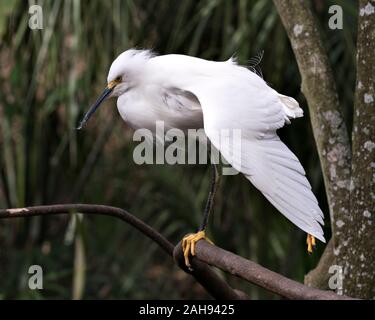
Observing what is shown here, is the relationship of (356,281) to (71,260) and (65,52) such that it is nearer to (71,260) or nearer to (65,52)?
(65,52)

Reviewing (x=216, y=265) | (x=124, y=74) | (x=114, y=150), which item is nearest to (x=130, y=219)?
(x=216, y=265)

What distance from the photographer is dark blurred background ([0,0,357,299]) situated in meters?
1.92

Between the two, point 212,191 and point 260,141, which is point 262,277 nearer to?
point 260,141

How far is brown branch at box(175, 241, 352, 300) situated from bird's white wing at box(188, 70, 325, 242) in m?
0.09

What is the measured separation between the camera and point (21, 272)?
82.7 inches

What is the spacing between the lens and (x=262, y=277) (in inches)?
30.2

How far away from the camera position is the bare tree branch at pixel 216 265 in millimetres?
725

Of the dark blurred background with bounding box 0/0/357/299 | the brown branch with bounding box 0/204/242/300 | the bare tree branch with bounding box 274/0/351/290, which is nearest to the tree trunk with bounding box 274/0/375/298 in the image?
the bare tree branch with bounding box 274/0/351/290

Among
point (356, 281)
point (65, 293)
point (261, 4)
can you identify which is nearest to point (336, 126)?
point (356, 281)

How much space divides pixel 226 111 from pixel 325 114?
0.14m

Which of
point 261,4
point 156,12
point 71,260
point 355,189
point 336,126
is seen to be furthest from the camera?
point 71,260

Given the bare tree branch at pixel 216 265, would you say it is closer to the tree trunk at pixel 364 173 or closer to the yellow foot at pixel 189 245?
the yellow foot at pixel 189 245

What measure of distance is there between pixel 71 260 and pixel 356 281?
145 cm

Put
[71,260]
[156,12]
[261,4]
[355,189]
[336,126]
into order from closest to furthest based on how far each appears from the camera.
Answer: [355,189]
[336,126]
[261,4]
[156,12]
[71,260]
